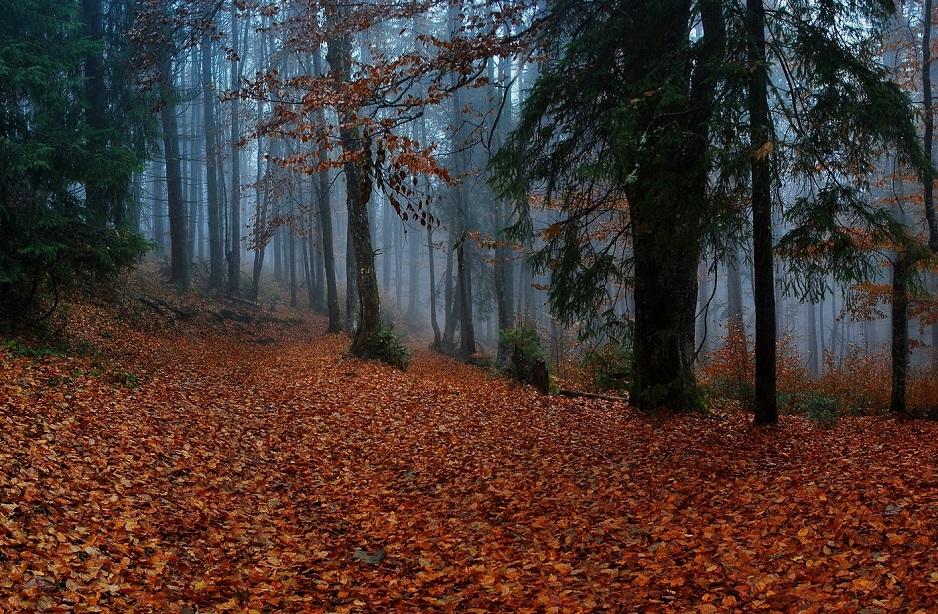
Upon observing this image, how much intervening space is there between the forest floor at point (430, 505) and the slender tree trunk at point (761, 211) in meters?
0.65

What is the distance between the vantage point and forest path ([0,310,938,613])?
14.4ft

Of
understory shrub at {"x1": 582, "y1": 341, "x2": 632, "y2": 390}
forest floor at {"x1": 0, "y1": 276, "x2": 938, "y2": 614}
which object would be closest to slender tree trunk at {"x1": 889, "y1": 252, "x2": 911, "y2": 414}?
forest floor at {"x1": 0, "y1": 276, "x2": 938, "y2": 614}

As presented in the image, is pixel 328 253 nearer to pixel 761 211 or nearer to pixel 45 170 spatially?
pixel 45 170

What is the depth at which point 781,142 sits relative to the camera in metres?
6.90

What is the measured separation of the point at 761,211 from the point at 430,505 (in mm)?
5405

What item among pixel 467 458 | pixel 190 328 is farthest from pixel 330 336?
pixel 467 458

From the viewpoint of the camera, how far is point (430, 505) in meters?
6.77

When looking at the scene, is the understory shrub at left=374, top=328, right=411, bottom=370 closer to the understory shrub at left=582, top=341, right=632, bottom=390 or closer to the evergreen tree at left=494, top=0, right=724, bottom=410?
the understory shrub at left=582, top=341, right=632, bottom=390

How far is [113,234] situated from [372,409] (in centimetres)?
532

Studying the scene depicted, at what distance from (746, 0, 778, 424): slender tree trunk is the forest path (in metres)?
0.65

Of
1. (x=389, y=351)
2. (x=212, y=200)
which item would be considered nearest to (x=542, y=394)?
(x=389, y=351)

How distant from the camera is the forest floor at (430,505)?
4.38m

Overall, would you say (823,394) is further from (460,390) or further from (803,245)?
(460,390)

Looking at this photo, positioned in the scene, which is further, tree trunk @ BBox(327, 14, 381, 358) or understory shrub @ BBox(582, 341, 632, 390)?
tree trunk @ BBox(327, 14, 381, 358)
